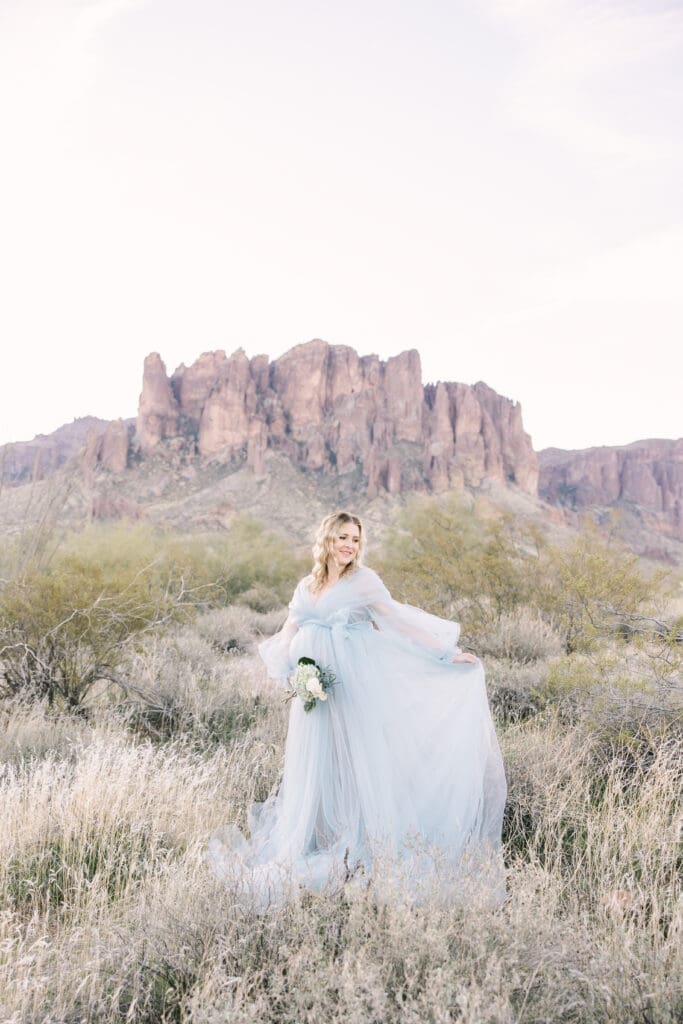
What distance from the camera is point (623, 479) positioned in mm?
116625

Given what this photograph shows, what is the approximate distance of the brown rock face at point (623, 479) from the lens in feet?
369

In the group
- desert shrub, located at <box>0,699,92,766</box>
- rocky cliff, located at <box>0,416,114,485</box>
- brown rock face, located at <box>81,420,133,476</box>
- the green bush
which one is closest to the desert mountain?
brown rock face, located at <box>81,420,133,476</box>

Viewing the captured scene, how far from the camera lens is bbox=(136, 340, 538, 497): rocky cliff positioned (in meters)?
84.2

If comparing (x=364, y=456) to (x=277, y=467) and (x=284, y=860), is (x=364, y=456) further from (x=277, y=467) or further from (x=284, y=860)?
(x=284, y=860)

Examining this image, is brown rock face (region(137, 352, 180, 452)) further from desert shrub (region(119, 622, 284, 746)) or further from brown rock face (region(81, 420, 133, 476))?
desert shrub (region(119, 622, 284, 746))

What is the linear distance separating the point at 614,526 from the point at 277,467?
70.9m

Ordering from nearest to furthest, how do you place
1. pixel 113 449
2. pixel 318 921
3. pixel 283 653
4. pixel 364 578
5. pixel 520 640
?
pixel 318 921
pixel 364 578
pixel 283 653
pixel 520 640
pixel 113 449

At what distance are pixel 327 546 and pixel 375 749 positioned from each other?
3.96 feet

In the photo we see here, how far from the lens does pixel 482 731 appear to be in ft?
12.1

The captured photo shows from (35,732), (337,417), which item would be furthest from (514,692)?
(337,417)

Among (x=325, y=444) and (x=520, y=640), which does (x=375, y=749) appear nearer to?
(x=520, y=640)

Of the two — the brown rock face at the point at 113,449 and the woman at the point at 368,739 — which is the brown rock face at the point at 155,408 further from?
the woman at the point at 368,739

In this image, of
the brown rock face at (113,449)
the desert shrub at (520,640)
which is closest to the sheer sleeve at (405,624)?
the desert shrub at (520,640)

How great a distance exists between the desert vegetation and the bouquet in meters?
0.83
